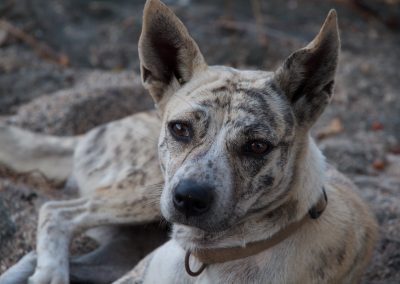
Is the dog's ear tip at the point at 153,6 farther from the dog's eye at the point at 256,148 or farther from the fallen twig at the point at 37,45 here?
the fallen twig at the point at 37,45

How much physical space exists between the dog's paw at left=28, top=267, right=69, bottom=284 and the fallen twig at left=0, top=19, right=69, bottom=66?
351 cm

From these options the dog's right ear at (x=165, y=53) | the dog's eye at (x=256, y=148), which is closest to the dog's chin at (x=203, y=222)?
the dog's eye at (x=256, y=148)

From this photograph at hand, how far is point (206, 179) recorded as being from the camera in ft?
8.66

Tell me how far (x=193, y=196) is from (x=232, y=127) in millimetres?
362

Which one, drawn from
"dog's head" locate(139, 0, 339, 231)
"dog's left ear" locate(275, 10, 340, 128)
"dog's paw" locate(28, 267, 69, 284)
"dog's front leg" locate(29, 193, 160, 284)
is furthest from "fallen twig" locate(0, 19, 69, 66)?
"dog's left ear" locate(275, 10, 340, 128)

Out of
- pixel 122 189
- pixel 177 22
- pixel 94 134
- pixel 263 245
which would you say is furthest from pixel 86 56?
pixel 263 245

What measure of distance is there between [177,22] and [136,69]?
12.5 ft

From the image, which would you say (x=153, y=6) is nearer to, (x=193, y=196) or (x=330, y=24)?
(x=330, y=24)

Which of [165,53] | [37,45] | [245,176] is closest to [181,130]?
[245,176]

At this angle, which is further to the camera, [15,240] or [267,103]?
[15,240]

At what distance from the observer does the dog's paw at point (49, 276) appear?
11.5 feet

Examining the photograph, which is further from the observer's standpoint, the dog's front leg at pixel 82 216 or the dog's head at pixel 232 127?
the dog's front leg at pixel 82 216

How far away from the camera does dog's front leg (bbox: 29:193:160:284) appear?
372 centimetres

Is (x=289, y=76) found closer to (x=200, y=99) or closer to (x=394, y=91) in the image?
(x=200, y=99)
